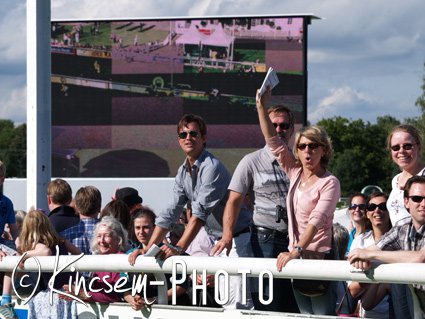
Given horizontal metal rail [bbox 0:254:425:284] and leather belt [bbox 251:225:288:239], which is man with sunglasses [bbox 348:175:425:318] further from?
leather belt [bbox 251:225:288:239]

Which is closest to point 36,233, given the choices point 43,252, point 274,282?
point 43,252

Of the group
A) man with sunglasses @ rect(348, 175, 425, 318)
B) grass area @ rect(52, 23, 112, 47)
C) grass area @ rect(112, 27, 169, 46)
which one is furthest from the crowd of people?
grass area @ rect(112, 27, 169, 46)

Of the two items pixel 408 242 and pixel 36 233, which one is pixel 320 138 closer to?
pixel 408 242

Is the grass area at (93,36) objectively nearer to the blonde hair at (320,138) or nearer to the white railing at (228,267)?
the white railing at (228,267)

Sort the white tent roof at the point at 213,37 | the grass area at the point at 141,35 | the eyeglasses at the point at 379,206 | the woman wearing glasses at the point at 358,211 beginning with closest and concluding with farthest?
the eyeglasses at the point at 379,206 < the woman wearing glasses at the point at 358,211 < the white tent roof at the point at 213,37 < the grass area at the point at 141,35

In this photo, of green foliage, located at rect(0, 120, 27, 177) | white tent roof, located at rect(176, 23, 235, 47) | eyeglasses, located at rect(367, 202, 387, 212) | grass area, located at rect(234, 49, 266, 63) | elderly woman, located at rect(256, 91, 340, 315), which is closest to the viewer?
elderly woman, located at rect(256, 91, 340, 315)

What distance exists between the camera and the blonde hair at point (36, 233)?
6.21m

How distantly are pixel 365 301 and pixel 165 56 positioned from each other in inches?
1161

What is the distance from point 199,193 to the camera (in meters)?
6.04

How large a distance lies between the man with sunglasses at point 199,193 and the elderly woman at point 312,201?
22.8 inches

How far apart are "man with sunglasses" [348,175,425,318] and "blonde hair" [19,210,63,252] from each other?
226 centimetres

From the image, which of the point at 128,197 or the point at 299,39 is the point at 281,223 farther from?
the point at 299,39

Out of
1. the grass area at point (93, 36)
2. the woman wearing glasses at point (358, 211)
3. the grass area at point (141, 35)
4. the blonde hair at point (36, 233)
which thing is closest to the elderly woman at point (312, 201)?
the blonde hair at point (36, 233)

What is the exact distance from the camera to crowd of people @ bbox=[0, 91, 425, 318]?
197 inches
